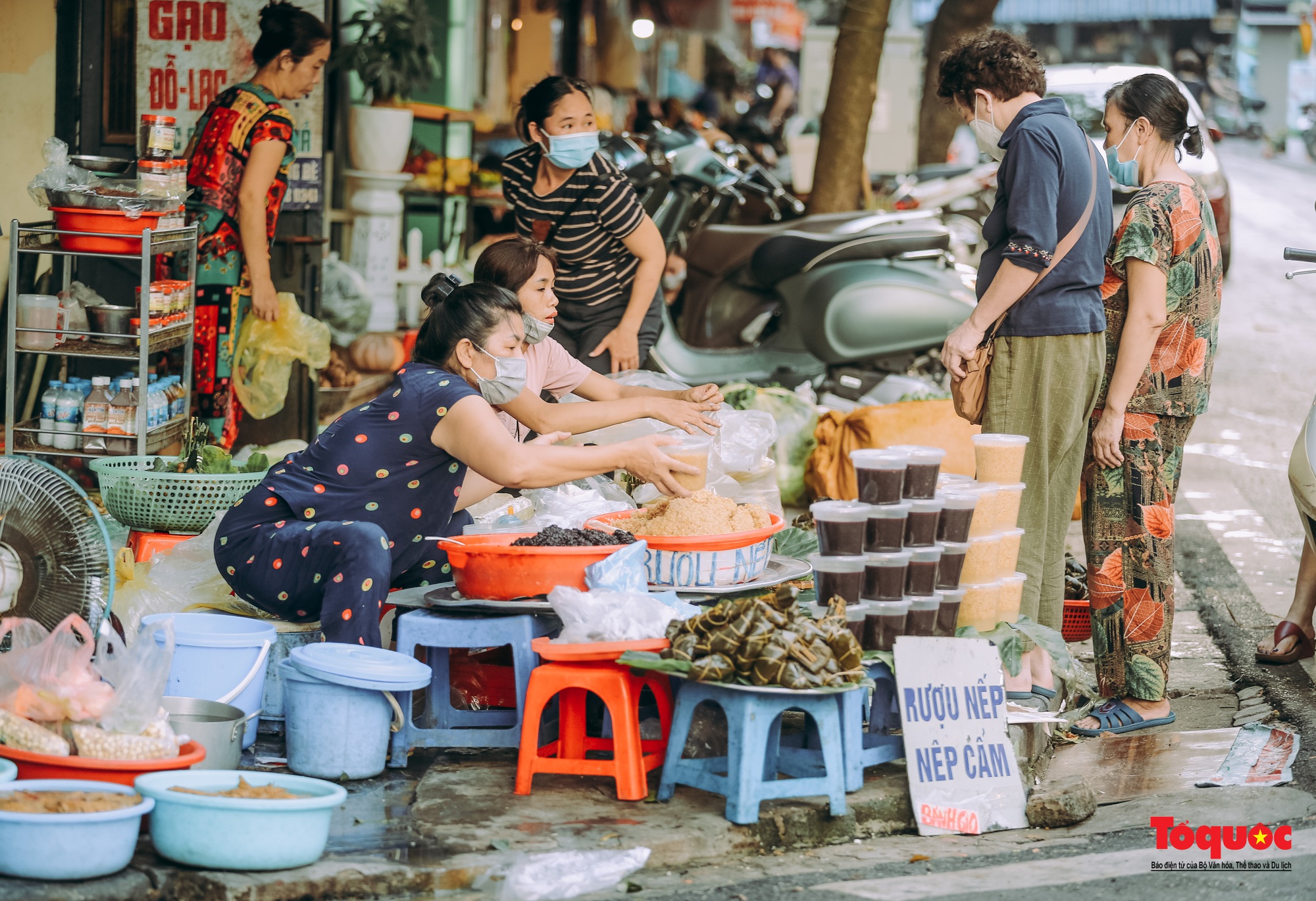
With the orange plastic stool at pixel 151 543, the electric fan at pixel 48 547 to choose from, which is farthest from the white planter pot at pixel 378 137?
the electric fan at pixel 48 547

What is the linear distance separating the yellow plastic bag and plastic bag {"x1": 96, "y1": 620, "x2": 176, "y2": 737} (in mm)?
3281

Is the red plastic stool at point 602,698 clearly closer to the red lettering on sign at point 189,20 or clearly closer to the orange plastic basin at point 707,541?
the orange plastic basin at point 707,541

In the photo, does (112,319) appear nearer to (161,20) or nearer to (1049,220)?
(161,20)

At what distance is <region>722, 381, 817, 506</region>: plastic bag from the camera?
706 centimetres

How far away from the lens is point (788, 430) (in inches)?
278

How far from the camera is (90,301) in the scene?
229 inches

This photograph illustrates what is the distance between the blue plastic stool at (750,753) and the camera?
355 cm

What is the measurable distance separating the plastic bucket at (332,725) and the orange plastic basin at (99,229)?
100 inches

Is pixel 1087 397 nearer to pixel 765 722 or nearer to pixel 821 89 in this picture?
pixel 765 722

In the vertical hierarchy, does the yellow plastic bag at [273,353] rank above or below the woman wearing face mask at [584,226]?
below

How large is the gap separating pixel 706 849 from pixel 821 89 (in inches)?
587

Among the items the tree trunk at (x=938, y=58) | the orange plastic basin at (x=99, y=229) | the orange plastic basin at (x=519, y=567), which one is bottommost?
the orange plastic basin at (x=519, y=567)

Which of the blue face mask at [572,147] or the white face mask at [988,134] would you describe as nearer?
the white face mask at [988,134]

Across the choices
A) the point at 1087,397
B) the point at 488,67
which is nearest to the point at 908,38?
the point at 488,67
